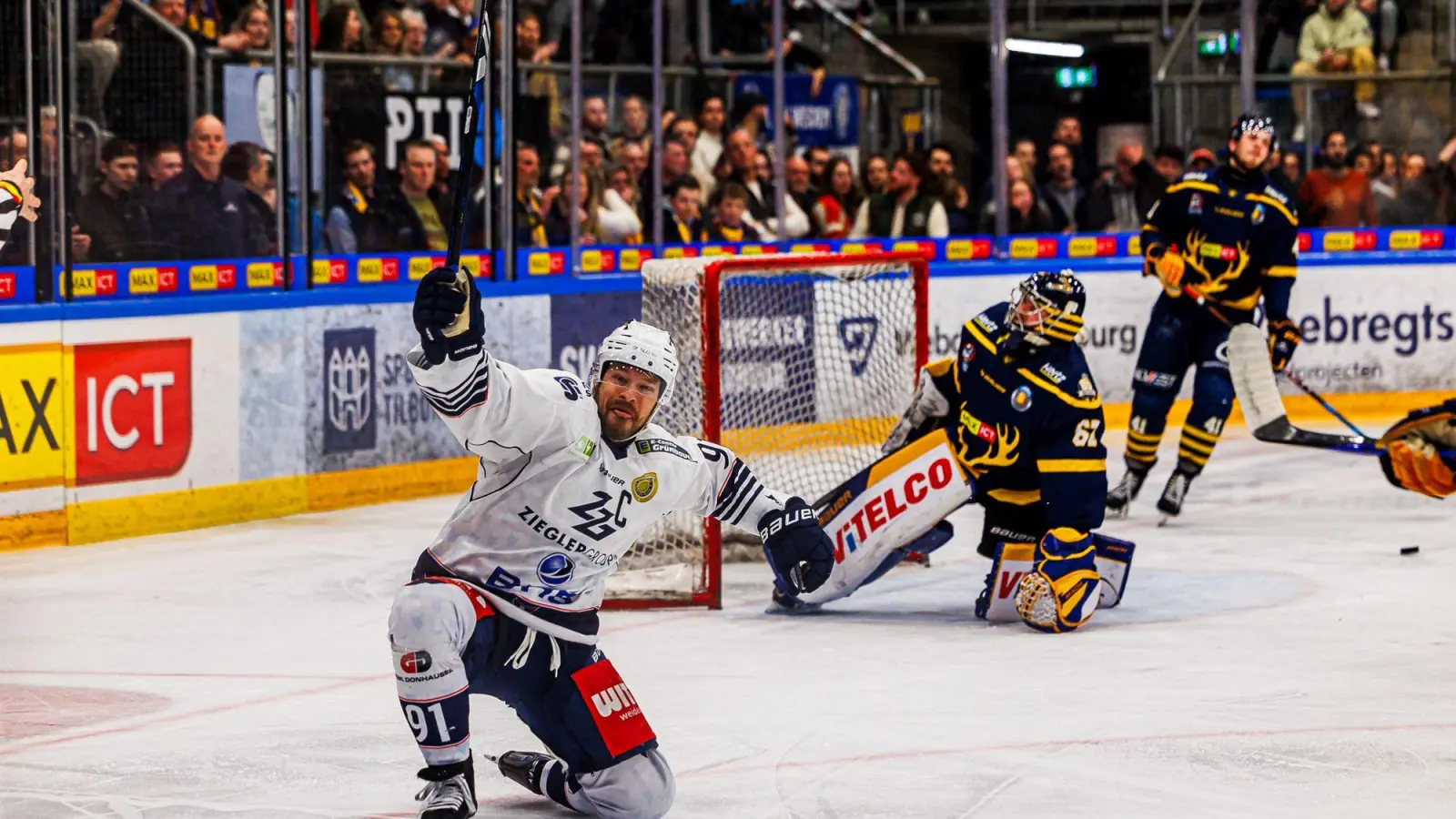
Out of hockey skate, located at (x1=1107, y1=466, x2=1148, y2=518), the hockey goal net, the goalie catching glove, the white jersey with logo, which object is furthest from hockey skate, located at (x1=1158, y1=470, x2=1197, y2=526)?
the white jersey with logo

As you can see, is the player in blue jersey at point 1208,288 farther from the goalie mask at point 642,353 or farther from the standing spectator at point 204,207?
the goalie mask at point 642,353

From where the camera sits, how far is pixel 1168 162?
11211 millimetres

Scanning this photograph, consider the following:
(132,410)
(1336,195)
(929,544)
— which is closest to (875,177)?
(1336,195)

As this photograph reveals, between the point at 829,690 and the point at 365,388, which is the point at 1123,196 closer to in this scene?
the point at 365,388

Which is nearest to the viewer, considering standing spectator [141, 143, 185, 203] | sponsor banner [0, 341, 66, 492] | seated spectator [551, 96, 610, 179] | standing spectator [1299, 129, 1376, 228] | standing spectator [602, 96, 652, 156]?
sponsor banner [0, 341, 66, 492]

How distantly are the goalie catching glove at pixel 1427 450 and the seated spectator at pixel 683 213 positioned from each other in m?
5.59

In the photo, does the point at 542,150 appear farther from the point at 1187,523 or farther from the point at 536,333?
the point at 1187,523

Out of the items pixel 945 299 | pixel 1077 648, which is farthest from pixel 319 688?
pixel 945 299

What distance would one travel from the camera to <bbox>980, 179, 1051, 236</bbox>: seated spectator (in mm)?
10977

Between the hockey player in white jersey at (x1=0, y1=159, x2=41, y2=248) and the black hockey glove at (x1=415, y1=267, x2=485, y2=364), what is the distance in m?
3.16

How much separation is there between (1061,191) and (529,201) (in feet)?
9.64

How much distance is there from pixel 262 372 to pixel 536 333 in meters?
1.36

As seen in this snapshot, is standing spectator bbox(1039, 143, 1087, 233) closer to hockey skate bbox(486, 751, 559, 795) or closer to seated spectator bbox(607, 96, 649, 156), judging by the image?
seated spectator bbox(607, 96, 649, 156)

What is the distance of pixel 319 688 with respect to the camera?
549 cm
